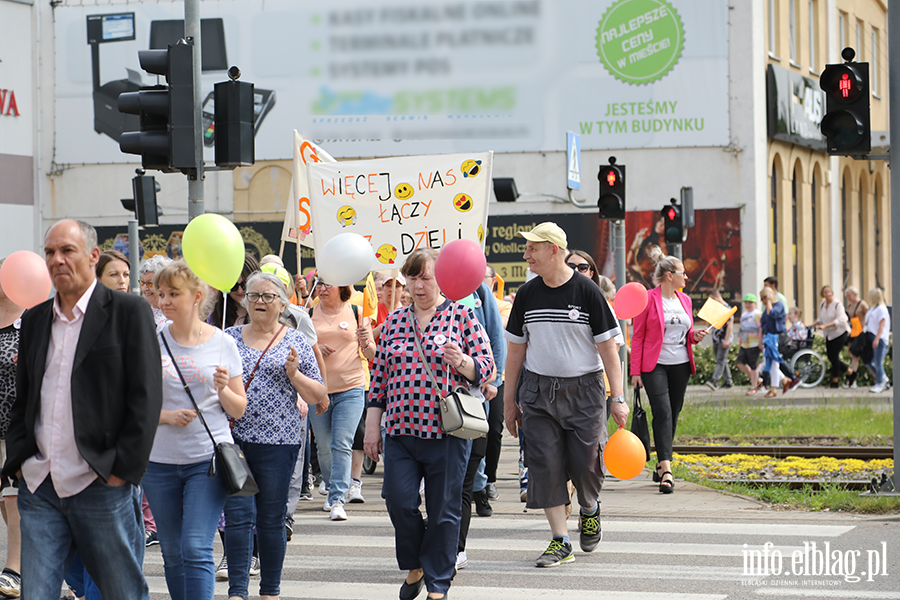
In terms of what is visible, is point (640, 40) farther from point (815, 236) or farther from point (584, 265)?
point (584, 265)

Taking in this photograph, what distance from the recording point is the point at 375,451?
6.24 metres

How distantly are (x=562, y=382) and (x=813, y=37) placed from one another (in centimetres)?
2834

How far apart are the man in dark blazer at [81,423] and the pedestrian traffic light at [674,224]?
15.4m

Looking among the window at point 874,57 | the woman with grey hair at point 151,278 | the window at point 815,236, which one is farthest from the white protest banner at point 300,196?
the window at point 874,57

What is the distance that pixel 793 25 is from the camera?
31.4 meters

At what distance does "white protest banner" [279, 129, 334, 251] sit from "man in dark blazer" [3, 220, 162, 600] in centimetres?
736

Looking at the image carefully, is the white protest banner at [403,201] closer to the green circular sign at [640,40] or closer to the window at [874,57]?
the green circular sign at [640,40]

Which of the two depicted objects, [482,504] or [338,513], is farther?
[482,504]

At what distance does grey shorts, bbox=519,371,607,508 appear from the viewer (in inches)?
288

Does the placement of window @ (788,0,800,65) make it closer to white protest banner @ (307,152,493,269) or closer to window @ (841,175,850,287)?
window @ (841,175,850,287)

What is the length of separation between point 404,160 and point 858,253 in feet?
99.6

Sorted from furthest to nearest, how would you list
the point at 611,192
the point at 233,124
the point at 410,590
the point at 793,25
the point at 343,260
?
the point at 793,25, the point at 611,192, the point at 233,124, the point at 343,260, the point at 410,590

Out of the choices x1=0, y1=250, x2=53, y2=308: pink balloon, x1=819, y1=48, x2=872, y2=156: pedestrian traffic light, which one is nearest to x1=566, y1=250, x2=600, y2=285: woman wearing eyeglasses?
x1=819, y1=48, x2=872, y2=156: pedestrian traffic light

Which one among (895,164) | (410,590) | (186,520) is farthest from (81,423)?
(895,164)
